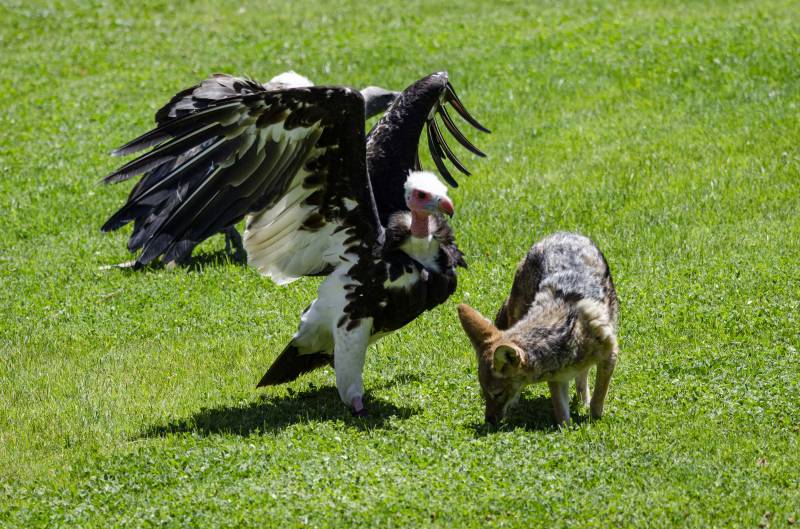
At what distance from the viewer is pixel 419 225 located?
811 centimetres

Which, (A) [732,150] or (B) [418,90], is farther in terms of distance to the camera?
(A) [732,150]

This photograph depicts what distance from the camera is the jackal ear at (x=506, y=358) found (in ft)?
23.4

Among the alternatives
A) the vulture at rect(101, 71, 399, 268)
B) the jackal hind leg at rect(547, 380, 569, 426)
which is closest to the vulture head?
the vulture at rect(101, 71, 399, 268)

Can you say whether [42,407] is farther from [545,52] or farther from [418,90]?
[545,52]

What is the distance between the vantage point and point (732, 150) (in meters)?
13.6

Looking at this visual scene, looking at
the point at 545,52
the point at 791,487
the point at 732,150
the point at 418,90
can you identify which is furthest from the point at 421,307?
the point at 545,52

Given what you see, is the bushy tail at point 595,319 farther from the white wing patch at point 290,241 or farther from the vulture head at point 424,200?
the white wing patch at point 290,241

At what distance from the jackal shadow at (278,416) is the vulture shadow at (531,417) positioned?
2.33 ft

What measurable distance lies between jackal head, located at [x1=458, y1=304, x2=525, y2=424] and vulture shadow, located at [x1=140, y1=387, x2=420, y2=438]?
755 millimetres

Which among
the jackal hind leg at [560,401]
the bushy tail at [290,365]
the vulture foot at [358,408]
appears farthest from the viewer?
the bushy tail at [290,365]

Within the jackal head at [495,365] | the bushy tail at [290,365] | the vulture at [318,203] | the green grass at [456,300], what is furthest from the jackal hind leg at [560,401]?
the bushy tail at [290,365]

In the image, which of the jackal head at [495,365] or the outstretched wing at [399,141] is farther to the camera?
the outstretched wing at [399,141]

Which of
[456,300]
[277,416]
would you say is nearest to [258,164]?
[277,416]

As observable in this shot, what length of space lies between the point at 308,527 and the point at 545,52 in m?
12.9
